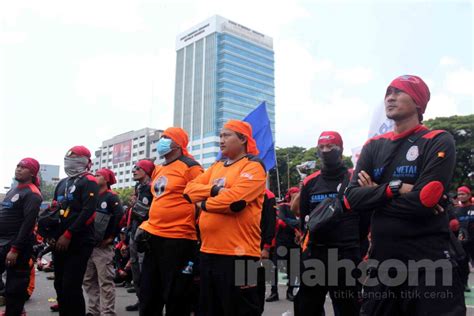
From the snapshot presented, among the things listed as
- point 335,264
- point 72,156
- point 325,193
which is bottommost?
point 335,264

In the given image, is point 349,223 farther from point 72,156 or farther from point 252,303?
point 72,156

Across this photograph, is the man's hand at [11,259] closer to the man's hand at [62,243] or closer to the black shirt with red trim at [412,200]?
the man's hand at [62,243]

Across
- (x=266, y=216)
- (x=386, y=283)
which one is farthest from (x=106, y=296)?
(x=386, y=283)

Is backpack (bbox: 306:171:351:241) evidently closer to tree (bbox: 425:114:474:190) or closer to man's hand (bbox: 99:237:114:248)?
man's hand (bbox: 99:237:114:248)

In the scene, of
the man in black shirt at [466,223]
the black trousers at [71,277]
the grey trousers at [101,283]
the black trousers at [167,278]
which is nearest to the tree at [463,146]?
the man in black shirt at [466,223]

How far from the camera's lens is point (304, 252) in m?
4.39

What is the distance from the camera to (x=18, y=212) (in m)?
5.50

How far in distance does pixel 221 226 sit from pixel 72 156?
2.69 m

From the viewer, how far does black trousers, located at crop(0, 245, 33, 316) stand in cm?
524

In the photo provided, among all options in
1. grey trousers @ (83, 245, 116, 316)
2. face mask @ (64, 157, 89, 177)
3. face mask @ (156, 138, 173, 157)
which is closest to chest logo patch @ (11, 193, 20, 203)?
face mask @ (64, 157, 89, 177)

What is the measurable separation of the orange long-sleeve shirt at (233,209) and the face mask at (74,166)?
214 centimetres

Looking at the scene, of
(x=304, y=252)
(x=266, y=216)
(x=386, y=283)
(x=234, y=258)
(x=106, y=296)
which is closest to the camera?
(x=386, y=283)

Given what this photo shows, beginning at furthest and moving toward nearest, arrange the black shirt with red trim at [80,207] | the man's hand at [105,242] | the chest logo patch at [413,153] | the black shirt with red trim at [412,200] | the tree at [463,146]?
the tree at [463,146], the man's hand at [105,242], the black shirt with red trim at [80,207], the chest logo patch at [413,153], the black shirt with red trim at [412,200]

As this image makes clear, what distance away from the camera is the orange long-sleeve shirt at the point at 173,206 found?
4.36 meters
